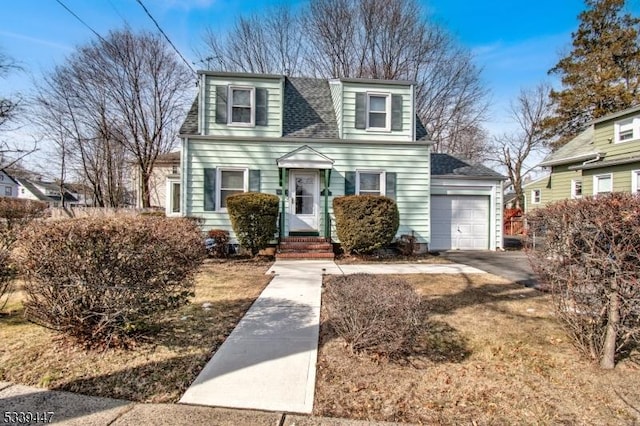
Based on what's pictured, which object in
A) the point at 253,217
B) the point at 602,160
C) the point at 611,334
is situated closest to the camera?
the point at 611,334

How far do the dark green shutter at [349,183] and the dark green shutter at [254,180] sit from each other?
297cm

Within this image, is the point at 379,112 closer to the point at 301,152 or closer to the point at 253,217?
the point at 301,152

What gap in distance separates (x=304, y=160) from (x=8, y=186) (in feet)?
203

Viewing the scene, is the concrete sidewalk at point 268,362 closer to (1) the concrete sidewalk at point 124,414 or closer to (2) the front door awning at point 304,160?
(1) the concrete sidewalk at point 124,414

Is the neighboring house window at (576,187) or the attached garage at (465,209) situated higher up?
the neighboring house window at (576,187)

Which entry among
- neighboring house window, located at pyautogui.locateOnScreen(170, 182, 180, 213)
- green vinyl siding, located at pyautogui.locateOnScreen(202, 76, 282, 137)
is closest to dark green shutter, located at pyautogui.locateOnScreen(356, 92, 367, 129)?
green vinyl siding, located at pyautogui.locateOnScreen(202, 76, 282, 137)

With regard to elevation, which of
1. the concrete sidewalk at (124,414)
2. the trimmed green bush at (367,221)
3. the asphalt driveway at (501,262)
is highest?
the trimmed green bush at (367,221)

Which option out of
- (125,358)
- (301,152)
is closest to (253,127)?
(301,152)

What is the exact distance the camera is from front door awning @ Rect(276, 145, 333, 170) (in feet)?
33.8

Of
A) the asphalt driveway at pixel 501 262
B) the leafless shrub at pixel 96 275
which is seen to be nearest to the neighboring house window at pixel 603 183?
the asphalt driveway at pixel 501 262

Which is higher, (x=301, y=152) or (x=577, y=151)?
(x=577, y=151)

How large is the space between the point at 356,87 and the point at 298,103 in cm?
226

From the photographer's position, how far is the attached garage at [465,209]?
472 inches

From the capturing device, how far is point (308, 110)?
38.8ft
